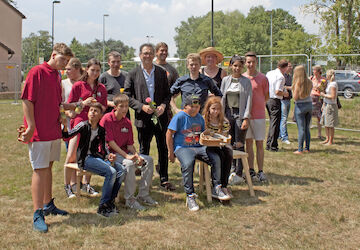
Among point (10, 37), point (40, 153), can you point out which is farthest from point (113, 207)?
point (10, 37)

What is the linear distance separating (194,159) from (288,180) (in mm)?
2038

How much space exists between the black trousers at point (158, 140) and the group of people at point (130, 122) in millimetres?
15

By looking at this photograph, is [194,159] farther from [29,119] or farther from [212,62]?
[29,119]

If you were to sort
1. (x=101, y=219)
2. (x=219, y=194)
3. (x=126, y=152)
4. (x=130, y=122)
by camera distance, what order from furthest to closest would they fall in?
1. (x=130, y=122)
2. (x=126, y=152)
3. (x=219, y=194)
4. (x=101, y=219)

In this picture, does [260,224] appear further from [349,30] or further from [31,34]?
[31,34]

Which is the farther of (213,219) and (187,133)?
(187,133)

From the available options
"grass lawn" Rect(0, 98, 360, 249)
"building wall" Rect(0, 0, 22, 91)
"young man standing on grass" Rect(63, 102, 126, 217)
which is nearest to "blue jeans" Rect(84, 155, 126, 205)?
"young man standing on grass" Rect(63, 102, 126, 217)

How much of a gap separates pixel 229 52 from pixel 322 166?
57.7m

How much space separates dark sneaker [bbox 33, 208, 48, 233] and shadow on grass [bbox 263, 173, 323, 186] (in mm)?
3497

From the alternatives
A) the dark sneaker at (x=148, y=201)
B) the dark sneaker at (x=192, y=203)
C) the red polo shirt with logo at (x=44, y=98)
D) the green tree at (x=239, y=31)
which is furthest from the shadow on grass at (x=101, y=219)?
the green tree at (x=239, y=31)

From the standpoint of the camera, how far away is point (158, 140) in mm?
5863

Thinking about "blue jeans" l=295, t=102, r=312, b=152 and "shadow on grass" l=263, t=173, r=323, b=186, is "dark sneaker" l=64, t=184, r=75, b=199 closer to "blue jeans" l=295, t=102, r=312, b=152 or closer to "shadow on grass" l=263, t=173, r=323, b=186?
"shadow on grass" l=263, t=173, r=323, b=186

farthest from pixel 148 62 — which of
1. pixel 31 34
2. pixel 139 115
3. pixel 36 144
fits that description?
pixel 31 34

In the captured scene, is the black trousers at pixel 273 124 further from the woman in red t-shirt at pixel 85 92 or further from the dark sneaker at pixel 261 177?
the woman in red t-shirt at pixel 85 92
